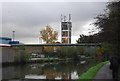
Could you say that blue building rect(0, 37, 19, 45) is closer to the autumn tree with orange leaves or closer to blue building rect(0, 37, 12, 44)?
blue building rect(0, 37, 12, 44)

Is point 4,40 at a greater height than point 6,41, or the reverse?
point 4,40

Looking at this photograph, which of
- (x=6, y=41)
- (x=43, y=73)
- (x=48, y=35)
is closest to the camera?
(x=43, y=73)

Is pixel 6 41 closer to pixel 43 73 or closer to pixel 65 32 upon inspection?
pixel 65 32

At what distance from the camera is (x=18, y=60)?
4922cm

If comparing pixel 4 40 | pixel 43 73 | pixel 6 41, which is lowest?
pixel 43 73

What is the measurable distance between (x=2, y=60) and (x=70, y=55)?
3292cm

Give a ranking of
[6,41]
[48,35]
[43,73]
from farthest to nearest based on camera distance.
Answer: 1. [6,41]
2. [48,35]
3. [43,73]

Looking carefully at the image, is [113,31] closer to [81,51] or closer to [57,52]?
[57,52]

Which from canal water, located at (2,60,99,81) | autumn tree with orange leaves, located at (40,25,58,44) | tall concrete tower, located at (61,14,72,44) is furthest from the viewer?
tall concrete tower, located at (61,14,72,44)

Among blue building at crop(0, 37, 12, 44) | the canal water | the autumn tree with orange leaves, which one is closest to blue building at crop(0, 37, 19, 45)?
Result: blue building at crop(0, 37, 12, 44)

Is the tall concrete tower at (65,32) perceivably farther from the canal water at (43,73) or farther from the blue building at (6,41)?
the canal water at (43,73)

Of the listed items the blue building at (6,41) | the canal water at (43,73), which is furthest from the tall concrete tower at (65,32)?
the canal water at (43,73)

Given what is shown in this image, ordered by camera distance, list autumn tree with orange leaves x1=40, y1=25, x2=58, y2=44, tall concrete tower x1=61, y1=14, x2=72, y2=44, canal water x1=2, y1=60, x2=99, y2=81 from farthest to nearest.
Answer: tall concrete tower x1=61, y1=14, x2=72, y2=44, autumn tree with orange leaves x1=40, y1=25, x2=58, y2=44, canal water x1=2, y1=60, x2=99, y2=81

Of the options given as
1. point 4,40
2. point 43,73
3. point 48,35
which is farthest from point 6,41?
point 43,73
